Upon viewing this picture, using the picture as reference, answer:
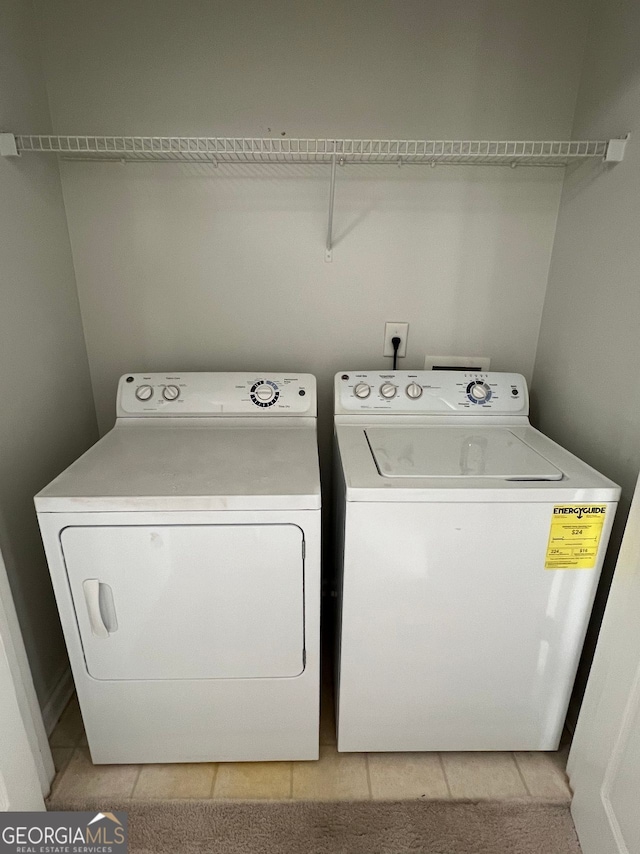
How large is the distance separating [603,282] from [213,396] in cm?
127

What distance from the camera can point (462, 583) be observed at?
1276 millimetres

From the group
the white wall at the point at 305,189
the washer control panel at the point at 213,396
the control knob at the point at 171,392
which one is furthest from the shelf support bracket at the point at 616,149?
the control knob at the point at 171,392

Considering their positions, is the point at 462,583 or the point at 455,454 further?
the point at 455,454

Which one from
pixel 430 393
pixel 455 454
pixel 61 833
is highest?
pixel 430 393

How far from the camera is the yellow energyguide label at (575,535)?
1.21 m

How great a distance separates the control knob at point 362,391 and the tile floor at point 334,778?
1139 millimetres

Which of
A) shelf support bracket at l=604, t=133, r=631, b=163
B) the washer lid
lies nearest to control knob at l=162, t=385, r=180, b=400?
the washer lid

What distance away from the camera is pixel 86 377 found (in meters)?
1.85

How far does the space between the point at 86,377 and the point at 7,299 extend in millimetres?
512

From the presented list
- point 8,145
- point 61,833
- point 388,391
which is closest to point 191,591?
point 61,833

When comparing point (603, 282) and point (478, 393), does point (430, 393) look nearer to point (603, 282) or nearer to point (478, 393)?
point (478, 393)

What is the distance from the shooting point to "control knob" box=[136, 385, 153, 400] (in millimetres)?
1627

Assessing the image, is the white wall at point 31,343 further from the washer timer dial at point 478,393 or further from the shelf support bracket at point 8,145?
the washer timer dial at point 478,393

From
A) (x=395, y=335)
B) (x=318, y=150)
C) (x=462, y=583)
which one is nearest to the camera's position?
(x=462, y=583)
